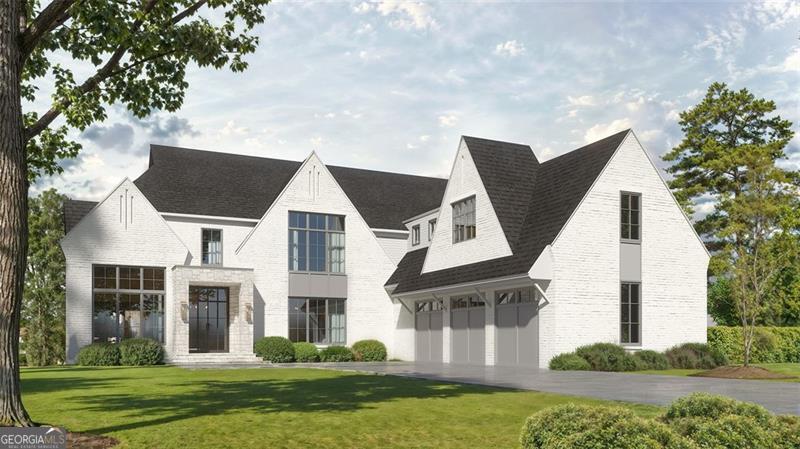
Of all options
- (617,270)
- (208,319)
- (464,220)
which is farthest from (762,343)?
(208,319)

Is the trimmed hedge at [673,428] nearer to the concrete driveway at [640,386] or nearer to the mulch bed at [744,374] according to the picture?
the concrete driveway at [640,386]

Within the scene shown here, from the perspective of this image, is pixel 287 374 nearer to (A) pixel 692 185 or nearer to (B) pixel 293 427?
(B) pixel 293 427

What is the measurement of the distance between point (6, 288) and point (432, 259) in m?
27.6

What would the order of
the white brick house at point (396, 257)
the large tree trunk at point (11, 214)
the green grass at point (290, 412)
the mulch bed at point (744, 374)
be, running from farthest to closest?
1. the white brick house at point (396, 257)
2. the mulch bed at point (744, 374)
3. the green grass at point (290, 412)
4. the large tree trunk at point (11, 214)

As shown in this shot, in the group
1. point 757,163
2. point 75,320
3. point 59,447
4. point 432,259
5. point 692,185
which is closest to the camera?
point 59,447

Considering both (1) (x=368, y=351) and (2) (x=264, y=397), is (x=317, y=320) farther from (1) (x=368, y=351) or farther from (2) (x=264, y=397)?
(2) (x=264, y=397)

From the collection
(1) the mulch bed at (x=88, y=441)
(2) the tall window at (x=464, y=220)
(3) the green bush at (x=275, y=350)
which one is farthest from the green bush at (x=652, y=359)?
(1) the mulch bed at (x=88, y=441)

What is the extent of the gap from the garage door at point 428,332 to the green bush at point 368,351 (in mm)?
2264

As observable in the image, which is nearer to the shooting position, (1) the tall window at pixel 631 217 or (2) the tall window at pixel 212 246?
(1) the tall window at pixel 631 217

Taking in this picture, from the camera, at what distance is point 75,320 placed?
35.4 meters

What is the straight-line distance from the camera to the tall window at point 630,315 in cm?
2983

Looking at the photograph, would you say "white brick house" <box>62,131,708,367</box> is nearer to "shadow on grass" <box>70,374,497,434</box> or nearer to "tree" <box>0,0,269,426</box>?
"shadow on grass" <box>70,374,497,434</box>

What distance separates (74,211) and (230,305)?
8709 mm

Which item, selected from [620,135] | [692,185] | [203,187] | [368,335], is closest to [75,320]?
[203,187]
